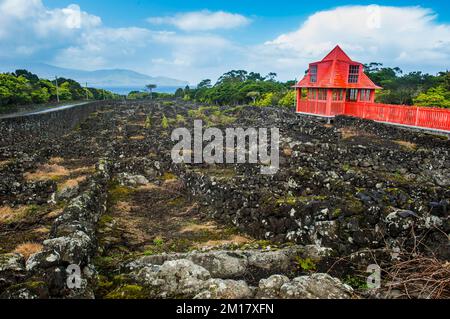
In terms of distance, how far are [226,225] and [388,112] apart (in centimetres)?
1704

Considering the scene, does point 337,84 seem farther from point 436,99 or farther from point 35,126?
point 35,126

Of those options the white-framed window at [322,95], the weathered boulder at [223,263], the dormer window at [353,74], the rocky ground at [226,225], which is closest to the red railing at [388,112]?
the white-framed window at [322,95]

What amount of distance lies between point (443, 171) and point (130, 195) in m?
12.9

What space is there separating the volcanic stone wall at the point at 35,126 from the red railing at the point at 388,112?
71.7 feet

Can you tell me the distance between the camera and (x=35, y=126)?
25.4 meters

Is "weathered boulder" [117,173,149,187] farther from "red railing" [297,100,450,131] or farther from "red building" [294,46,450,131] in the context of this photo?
"red building" [294,46,450,131]

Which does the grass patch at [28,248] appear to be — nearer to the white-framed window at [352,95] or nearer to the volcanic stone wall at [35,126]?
the volcanic stone wall at [35,126]

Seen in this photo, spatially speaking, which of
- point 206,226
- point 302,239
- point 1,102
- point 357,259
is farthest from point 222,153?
point 1,102

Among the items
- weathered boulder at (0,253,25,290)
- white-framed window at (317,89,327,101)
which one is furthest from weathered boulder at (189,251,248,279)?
white-framed window at (317,89,327,101)

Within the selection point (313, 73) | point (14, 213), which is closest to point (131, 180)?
point (14, 213)

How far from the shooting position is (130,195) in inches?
529

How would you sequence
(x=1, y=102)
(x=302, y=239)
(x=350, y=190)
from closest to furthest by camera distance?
(x=302, y=239) < (x=350, y=190) < (x=1, y=102)
